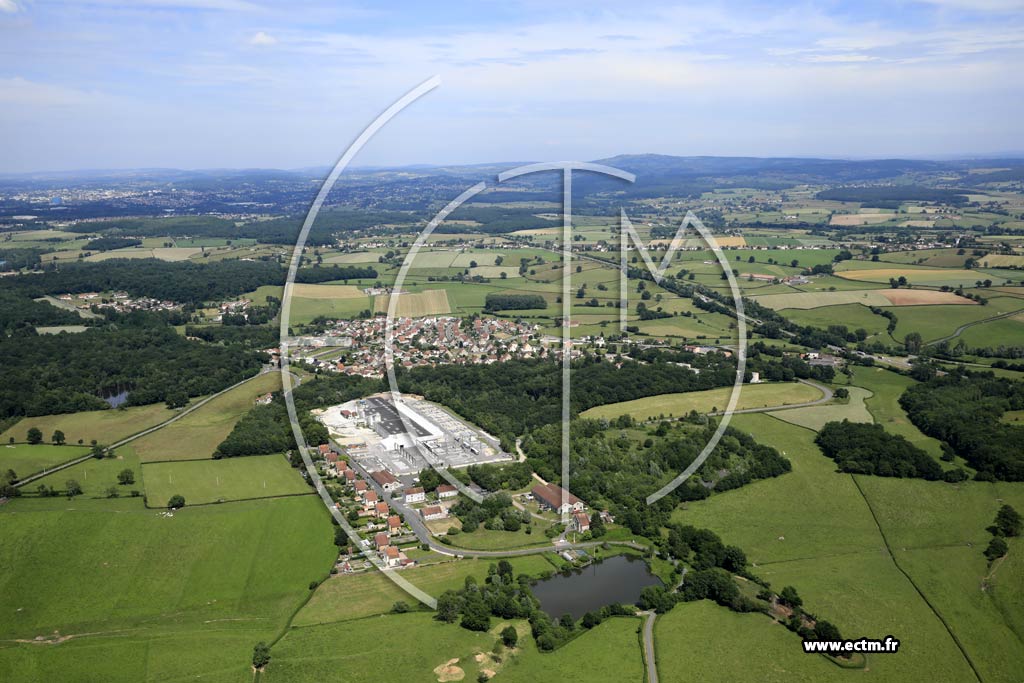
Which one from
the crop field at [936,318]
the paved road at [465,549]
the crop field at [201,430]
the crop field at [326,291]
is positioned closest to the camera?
the paved road at [465,549]

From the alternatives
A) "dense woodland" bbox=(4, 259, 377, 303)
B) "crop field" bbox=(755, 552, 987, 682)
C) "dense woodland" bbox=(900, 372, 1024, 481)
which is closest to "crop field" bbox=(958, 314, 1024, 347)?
"dense woodland" bbox=(900, 372, 1024, 481)

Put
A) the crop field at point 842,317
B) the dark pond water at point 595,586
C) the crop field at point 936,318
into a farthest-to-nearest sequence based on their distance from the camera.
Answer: the crop field at point 842,317, the crop field at point 936,318, the dark pond water at point 595,586

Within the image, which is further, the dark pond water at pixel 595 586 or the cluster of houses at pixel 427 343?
the cluster of houses at pixel 427 343

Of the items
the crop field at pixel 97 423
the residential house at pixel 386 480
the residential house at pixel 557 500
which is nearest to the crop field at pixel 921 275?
the residential house at pixel 557 500

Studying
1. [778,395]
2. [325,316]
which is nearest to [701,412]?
[778,395]

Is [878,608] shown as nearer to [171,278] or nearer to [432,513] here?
[432,513]

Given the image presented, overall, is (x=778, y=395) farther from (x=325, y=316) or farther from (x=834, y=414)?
(x=325, y=316)

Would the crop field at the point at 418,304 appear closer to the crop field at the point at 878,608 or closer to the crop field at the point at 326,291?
the crop field at the point at 326,291
